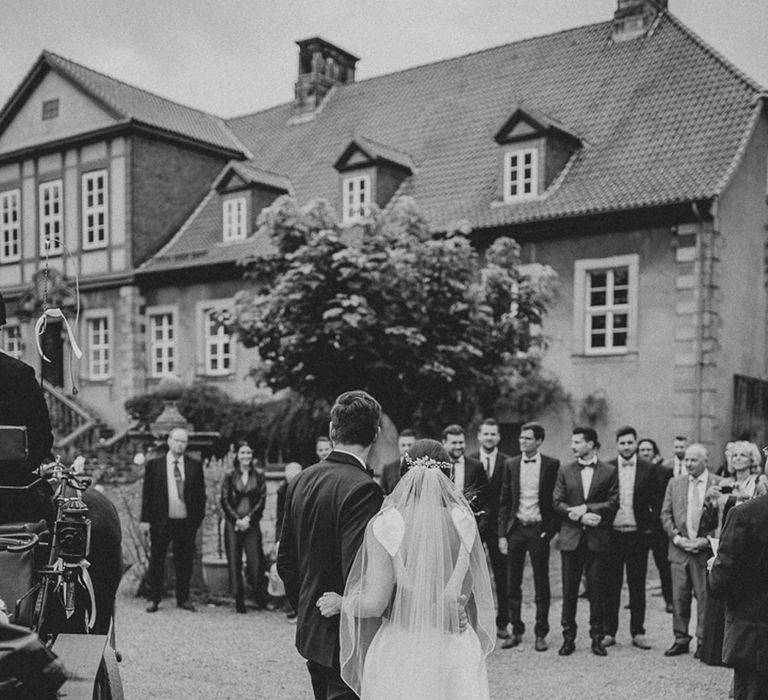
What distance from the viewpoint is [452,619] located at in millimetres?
4633

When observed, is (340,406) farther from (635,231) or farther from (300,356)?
(635,231)

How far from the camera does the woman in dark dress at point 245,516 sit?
434 inches

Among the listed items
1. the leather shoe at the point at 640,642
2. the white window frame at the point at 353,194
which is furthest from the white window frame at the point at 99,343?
the leather shoe at the point at 640,642

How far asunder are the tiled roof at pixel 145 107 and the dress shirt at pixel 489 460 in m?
17.8

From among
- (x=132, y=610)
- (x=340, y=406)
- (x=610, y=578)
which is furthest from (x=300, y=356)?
(x=340, y=406)

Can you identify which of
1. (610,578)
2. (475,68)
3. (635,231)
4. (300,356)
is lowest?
(610,578)

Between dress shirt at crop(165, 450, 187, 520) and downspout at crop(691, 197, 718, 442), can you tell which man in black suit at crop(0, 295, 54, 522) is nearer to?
dress shirt at crop(165, 450, 187, 520)

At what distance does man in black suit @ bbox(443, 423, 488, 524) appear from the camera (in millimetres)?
9000

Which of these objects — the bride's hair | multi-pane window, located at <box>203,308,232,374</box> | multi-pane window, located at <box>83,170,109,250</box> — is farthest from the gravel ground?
multi-pane window, located at <box>83,170,109,250</box>

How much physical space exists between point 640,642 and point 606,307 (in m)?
10.5

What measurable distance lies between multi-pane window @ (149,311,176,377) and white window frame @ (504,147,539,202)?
965 centimetres

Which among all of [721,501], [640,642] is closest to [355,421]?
[721,501]

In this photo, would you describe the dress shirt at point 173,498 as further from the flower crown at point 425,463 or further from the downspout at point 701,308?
the downspout at point 701,308

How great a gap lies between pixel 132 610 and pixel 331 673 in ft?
22.5
